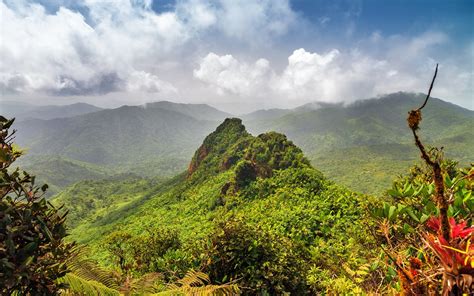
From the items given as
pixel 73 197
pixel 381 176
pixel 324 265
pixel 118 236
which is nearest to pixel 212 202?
pixel 118 236

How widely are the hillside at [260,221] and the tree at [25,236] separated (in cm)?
372

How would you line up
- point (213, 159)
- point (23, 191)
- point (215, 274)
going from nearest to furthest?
1. point (23, 191)
2. point (215, 274)
3. point (213, 159)

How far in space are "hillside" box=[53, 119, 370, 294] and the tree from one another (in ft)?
12.2

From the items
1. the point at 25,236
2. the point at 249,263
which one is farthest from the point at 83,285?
the point at 249,263

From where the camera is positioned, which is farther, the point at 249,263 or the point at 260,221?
the point at 260,221

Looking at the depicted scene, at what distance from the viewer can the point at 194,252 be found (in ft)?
24.1

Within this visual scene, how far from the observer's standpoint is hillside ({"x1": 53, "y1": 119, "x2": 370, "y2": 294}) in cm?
675

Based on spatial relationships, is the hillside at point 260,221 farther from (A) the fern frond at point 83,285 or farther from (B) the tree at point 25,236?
(B) the tree at point 25,236

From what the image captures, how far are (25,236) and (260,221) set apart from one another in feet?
56.8

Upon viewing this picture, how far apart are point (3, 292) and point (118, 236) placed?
551 inches

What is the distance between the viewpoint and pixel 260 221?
1909 centimetres

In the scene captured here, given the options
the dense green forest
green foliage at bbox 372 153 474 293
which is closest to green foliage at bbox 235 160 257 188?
the dense green forest

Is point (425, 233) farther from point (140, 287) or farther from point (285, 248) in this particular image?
point (285, 248)

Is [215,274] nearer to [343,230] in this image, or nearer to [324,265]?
[324,265]
